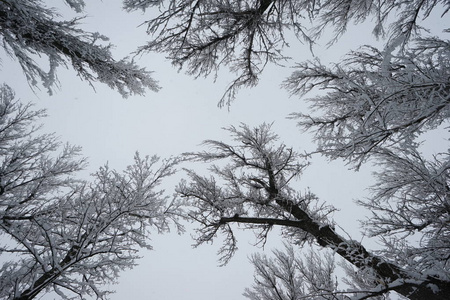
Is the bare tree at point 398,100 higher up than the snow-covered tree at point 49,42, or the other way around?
the snow-covered tree at point 49,42

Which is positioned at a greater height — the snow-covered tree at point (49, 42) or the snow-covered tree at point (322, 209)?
the snow-covered tree at point (49, 42)

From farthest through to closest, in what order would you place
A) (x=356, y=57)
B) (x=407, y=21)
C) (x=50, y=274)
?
1. (x=356, y=57)
2. (x=407, y=21)
3. (x=50, y=274)

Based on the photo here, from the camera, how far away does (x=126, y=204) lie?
4414 mm

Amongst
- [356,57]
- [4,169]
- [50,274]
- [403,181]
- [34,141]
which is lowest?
[50,274]

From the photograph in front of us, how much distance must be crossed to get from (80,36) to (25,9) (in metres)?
0.74

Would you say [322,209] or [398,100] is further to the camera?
[322,209]

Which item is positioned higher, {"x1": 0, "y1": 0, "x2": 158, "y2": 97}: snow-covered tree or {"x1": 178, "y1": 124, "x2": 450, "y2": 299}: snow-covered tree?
{"x1": 0, "y1": 0, "x2": 158, "y2": 97}: snow-covered tree

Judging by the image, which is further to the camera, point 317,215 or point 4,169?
point 4,169

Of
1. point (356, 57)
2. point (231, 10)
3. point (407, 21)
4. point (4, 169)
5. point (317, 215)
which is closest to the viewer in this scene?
point (231, 10)

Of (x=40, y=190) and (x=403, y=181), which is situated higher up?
(x=40, y=190)

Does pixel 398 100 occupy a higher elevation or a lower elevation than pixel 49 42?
lower

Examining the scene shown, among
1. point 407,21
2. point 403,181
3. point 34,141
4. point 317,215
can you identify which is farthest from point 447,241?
point 34,141

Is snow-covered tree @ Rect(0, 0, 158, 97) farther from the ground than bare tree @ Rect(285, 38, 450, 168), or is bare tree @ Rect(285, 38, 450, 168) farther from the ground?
snow-covered tree @ Rect(0, 0, 158, 97)

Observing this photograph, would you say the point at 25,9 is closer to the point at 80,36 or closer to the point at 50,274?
the point at 80,36
